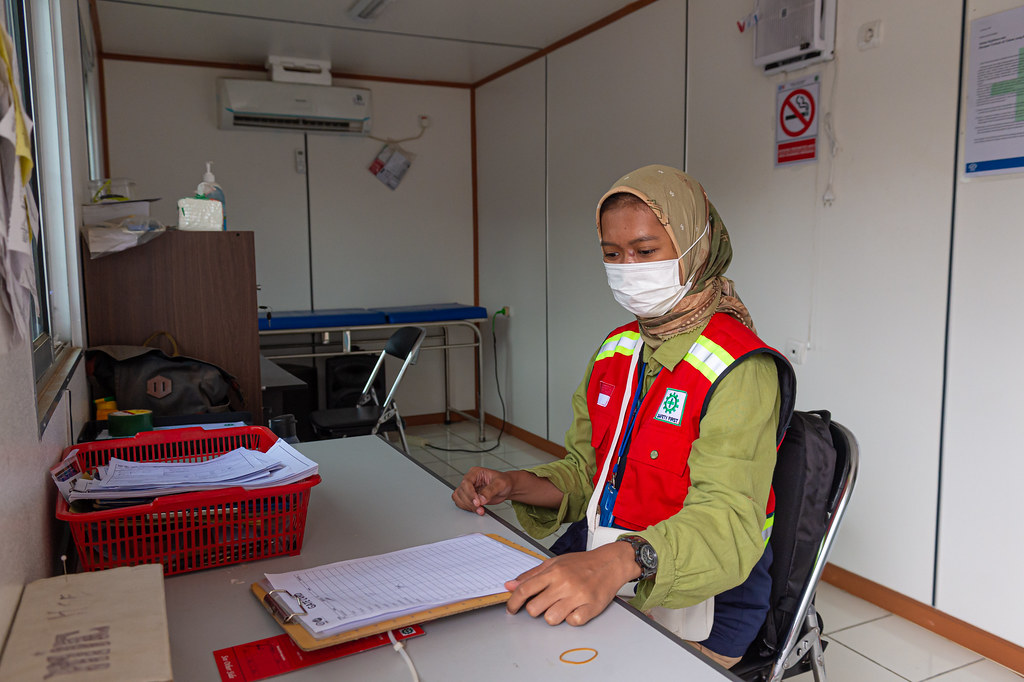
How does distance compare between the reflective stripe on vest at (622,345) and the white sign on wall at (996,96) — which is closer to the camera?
the reflective stripe on vest at (622,345)

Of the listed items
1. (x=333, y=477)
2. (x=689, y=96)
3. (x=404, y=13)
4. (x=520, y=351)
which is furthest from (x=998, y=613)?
(x=404, y=13)

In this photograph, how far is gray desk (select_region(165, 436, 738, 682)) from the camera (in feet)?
2.81

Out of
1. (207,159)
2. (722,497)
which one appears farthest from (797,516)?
(207,159)

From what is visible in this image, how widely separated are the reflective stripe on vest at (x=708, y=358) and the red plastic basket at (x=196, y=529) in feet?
2.38

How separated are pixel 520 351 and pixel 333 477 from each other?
3728mm

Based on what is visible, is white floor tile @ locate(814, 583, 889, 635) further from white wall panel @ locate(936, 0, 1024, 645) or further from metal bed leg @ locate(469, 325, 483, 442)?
metal bed leg @ locate(469, 325, 483, 442)

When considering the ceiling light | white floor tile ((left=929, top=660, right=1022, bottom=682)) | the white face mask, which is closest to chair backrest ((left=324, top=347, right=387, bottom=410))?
the ceiling light

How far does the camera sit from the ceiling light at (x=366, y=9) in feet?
12.3

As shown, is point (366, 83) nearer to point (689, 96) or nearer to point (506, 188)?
point (506, 188)

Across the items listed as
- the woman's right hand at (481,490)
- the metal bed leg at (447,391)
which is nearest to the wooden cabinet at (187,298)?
the woman's right hand at (481,490)

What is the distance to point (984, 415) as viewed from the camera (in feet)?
7.88

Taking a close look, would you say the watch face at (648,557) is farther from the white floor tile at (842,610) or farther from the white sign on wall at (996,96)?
the white sign on wall at (996,96)

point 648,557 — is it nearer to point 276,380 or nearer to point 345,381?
point 276,380

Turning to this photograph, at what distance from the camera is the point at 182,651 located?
90cm
